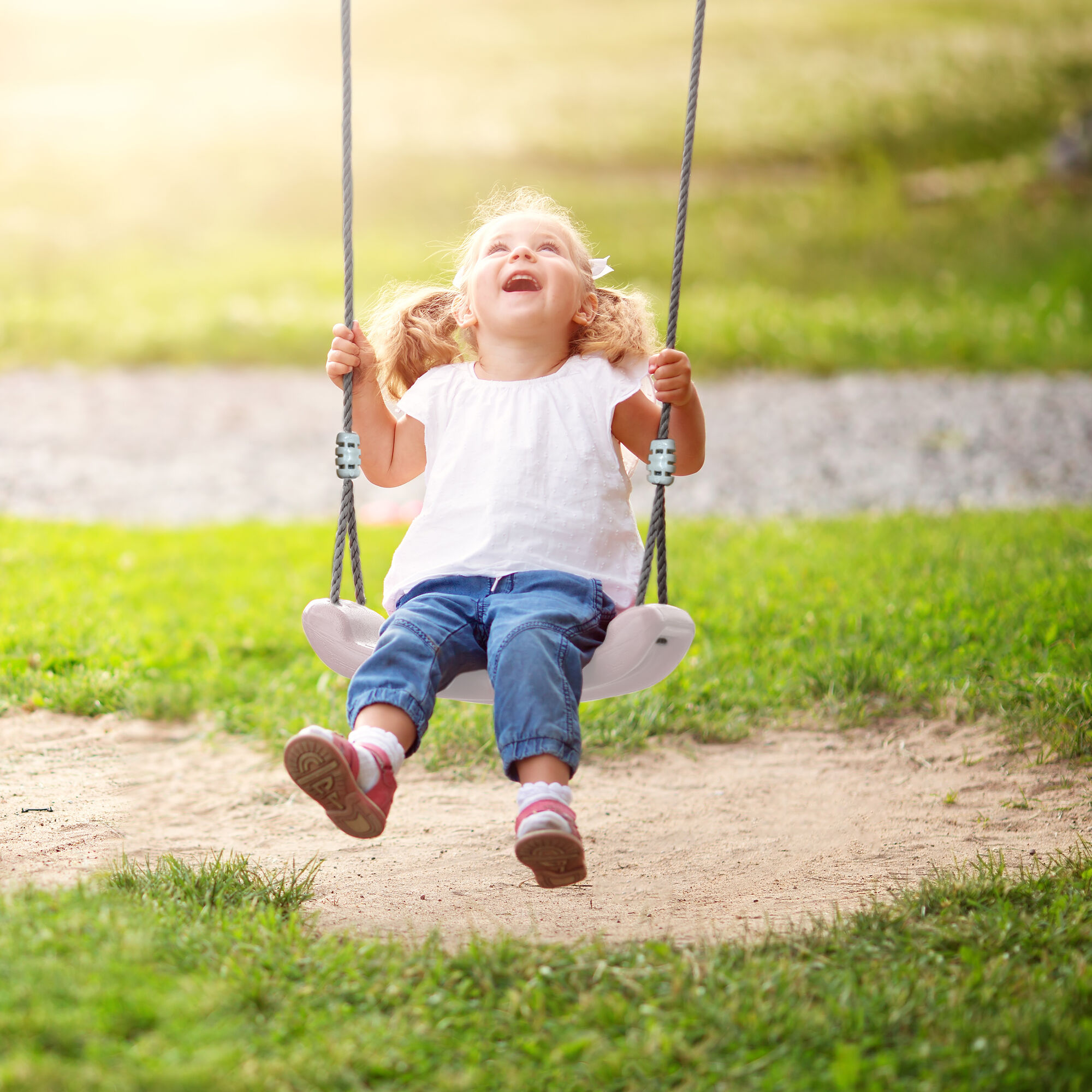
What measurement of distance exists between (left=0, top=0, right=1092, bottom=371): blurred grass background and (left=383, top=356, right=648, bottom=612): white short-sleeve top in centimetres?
826

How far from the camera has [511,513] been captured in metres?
2.77

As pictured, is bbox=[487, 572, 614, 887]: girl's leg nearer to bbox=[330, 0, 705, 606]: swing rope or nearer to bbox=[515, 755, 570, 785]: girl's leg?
bbox=[515, 755, 570, 785]: girl's leg

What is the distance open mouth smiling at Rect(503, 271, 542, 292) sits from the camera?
2889 mm

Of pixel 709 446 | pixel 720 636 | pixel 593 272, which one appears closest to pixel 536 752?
pixel 593 272

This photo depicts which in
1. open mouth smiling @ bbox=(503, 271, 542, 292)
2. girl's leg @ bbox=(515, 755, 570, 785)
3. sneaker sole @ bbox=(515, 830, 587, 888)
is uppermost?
open mouth smiling @ bbox=(503, 271, 542, 292)

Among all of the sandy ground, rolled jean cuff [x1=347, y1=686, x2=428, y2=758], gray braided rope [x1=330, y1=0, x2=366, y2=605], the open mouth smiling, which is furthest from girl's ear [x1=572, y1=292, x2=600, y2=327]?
the sandy ground

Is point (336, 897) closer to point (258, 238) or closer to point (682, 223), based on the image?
point (682, 223)

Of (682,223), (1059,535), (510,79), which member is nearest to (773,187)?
(510,79)

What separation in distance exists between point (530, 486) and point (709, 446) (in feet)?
22.3

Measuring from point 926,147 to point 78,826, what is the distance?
1705 centimetres

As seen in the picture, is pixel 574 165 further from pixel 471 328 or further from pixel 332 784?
pixel 332 784

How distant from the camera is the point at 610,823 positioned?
129 inches

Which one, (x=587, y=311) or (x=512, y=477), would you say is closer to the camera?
(x=512, y=477)

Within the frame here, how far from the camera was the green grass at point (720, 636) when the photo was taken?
3.91 meters
